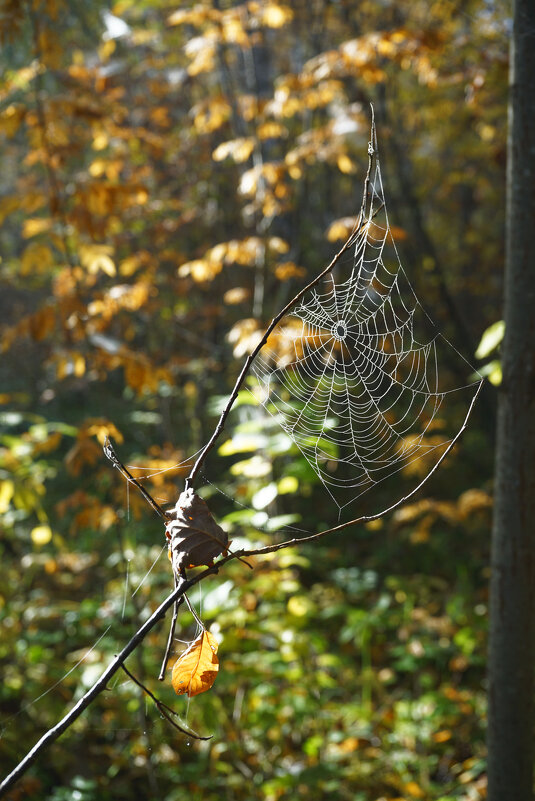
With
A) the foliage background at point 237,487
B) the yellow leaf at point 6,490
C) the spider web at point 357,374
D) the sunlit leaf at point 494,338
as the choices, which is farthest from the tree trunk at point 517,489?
the yellow leaf at point 6,490

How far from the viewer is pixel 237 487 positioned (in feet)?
12.0

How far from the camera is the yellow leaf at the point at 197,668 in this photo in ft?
2.97

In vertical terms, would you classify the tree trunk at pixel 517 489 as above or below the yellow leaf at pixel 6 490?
below

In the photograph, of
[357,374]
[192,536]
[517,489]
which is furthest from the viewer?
[357,374]

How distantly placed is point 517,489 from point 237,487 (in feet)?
7.04

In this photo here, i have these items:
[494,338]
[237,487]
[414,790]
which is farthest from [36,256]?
[414,790]

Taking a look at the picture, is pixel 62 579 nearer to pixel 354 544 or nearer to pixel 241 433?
pixel 354 544

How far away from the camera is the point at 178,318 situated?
18.5ft

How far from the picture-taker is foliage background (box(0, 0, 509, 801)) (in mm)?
2475

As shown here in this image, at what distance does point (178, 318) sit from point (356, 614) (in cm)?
335

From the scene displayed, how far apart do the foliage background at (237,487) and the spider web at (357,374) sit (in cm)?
20

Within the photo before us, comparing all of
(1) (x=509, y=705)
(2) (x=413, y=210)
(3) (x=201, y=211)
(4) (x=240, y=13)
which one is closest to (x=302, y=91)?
(4) (x=240, y=13)

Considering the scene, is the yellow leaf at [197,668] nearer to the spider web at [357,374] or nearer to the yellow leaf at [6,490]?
the spider web at [357,374]

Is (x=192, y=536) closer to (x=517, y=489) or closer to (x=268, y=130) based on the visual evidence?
(x=517, y=489)
